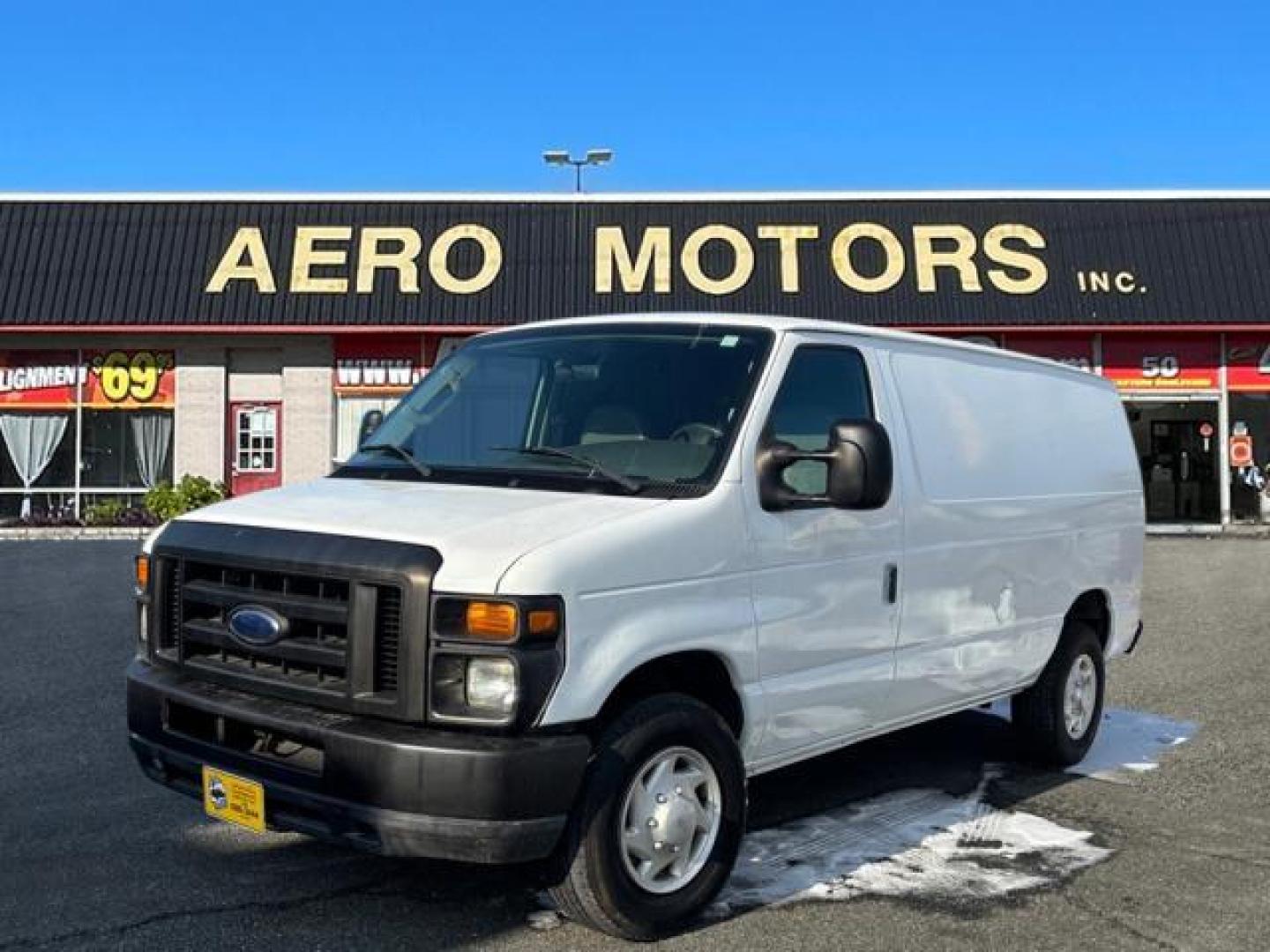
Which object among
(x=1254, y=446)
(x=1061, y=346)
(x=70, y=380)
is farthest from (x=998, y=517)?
(x=70, y=380)

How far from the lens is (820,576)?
4.55 metres

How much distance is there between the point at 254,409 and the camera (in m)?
22.5

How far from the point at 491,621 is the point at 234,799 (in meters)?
1.14

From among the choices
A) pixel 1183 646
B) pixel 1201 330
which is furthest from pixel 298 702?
pixel 1201 330

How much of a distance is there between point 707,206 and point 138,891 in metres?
20.1

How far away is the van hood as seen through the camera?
3.58m

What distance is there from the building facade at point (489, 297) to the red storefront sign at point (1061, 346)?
0.16 ft

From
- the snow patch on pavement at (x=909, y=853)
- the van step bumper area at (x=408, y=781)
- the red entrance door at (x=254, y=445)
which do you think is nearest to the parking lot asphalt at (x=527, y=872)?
the snow patch on pavement at (x=909, y=853)

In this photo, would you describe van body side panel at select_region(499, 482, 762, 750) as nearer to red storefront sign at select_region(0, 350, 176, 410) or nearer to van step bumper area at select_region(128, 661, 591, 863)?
van step bumper area at select_region(128, 661, 591, 863)

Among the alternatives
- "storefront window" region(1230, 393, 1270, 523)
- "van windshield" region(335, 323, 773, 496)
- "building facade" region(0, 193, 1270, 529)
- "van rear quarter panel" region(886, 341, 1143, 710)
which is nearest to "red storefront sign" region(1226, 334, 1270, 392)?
"building facade" region(0, 193, 1270, 529)

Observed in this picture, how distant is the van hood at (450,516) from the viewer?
3.58 meters

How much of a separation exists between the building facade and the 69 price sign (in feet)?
0.12

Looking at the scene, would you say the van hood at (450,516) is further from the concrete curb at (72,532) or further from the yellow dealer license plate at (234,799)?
the concrete curb at (72,532)

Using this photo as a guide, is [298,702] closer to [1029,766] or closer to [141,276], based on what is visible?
[1029,766]
